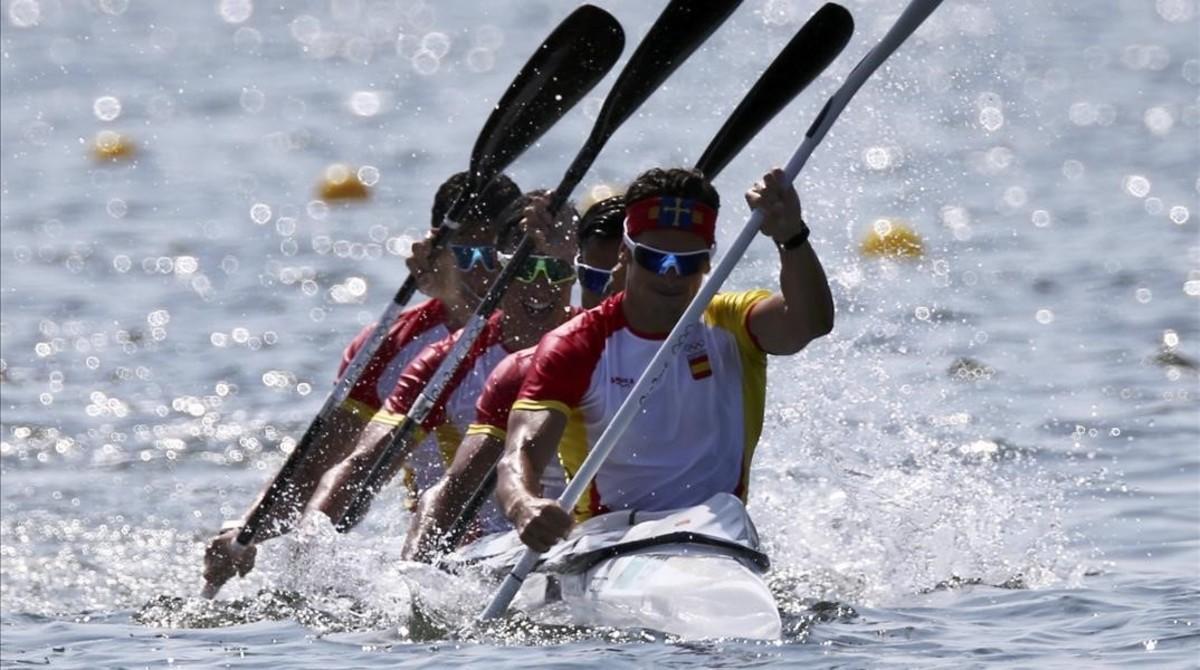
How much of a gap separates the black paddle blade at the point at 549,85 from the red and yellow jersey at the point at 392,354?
0.67 m

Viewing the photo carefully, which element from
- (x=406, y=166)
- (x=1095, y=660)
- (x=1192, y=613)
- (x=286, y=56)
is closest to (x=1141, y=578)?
(x=1192, y=613)

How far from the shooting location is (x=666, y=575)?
7.23 metres

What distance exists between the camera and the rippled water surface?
8219 millimetres

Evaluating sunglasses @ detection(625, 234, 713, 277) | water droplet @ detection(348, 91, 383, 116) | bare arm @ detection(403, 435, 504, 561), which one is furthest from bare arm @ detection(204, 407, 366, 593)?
water droplet @ detection(348, 91, 383, 116)

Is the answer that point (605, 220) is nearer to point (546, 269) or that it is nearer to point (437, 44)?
point (546, 269)

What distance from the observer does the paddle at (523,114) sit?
9.05 metres

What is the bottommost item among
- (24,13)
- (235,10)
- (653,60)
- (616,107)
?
(616,107)

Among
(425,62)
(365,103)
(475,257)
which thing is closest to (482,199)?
(475,257)

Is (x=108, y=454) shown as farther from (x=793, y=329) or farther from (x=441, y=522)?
(x=793, y=329)

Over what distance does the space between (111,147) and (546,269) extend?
57.3ft

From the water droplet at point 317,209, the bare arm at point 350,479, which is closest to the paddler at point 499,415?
the bare arm at point 350,479

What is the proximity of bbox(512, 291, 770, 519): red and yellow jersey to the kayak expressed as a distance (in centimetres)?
15

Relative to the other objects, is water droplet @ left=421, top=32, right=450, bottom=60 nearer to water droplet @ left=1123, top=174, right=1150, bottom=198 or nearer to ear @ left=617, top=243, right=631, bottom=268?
water droplet @ left=1123, top=174, right=1150, bottom=198

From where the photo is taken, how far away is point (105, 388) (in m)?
15.1
